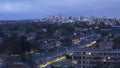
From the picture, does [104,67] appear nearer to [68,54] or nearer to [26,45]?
[68,54]

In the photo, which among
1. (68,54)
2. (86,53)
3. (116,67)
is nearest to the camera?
(116,67)

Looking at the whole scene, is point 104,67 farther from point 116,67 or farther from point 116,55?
point 116,55

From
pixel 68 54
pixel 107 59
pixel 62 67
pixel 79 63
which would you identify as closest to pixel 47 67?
pixel 62 67

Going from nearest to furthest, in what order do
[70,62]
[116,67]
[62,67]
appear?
[116,67] < [62,67] < [70,62]

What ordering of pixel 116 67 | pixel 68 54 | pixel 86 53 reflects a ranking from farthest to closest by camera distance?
pixel 68 54 → pixel 86 53 → pixel 116 67

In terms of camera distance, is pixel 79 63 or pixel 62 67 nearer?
pixel 62 67

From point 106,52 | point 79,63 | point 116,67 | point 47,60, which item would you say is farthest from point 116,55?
point 116,67

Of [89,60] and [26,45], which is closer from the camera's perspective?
[89,60]

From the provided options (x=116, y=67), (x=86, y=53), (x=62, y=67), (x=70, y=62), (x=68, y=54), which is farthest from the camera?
(x=68, y=54)

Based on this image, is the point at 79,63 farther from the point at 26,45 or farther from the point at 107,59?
the point at 26,45
